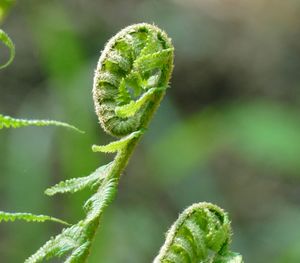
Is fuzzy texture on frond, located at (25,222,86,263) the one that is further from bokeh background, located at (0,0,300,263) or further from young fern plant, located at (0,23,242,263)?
bokeh background, located at (0,0,300,263)

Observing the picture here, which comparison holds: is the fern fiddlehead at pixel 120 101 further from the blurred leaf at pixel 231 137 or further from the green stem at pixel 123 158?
the blurred leaf at pixel 231 137

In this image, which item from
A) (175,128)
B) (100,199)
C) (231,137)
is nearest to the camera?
(100,199)

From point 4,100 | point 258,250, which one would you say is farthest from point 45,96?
point 258,250

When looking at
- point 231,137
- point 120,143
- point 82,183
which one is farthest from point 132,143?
point 231,137

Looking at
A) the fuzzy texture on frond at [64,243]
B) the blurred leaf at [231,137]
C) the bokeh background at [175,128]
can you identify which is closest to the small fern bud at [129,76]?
the fuzzy texture on frond at [64,243]

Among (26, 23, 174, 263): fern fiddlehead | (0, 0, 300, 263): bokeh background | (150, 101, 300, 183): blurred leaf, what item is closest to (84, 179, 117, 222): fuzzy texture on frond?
(26, 23, 174, 263): fern fiddlehead

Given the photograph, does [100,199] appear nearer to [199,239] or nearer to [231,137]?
[199,239]

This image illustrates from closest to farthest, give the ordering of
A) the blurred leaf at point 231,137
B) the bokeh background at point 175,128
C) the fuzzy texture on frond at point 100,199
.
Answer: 1. the fuzzy texture on frond at point 100,199
2. the bokeh background at point 175,128
3. the blurred leaf at point 231,137
